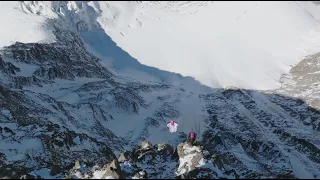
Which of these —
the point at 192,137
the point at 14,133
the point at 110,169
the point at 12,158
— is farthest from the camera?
the point at 14,133

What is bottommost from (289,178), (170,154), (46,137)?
(289,178)

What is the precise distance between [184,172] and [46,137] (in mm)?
75933

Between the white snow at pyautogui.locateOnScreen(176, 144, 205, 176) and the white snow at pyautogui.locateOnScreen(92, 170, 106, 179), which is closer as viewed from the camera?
the white snow at pyautogui.locateOnScreen(92, 170, 106, 179)

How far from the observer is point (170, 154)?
145 m

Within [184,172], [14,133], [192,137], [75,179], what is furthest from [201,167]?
[14,133]

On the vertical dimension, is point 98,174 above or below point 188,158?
below

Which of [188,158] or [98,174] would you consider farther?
A: [188,158]

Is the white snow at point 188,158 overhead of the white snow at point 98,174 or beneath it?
overhead

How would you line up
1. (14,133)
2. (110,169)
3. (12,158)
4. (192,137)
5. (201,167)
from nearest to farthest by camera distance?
(110,169)
(201,167)
(192,137)
(12,158)
(14,133)

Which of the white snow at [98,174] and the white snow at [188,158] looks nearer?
the white snow at [98,174]

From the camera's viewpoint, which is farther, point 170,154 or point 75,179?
point 170,154

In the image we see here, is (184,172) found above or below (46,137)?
below

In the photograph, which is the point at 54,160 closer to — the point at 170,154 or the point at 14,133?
the point at 14,133

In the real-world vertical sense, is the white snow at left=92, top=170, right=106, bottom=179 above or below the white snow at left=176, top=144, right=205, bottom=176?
below
